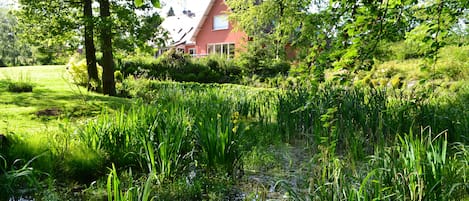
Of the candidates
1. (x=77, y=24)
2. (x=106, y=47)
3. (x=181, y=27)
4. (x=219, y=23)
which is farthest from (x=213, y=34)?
(x=77, y=24)

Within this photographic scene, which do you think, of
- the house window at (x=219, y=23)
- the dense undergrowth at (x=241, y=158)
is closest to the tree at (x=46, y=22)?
the dense undergrowth at (x=241, y=158)

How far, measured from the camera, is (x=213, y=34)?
23.6m

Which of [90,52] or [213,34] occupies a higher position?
[213,34]

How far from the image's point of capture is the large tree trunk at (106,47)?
6891mm

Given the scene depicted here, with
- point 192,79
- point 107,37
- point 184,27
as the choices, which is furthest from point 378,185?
point 184,27

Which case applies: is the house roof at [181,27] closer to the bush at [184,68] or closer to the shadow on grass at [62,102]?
the bush at [184,68]

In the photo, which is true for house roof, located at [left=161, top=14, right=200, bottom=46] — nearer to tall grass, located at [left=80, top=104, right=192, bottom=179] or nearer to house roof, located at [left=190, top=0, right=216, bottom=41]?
house roof, located at [left=190, top=0, right=216, bottom=41]

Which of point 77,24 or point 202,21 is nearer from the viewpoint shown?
point 77,24

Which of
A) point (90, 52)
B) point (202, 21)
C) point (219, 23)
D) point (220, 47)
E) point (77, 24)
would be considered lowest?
point (90, 52)

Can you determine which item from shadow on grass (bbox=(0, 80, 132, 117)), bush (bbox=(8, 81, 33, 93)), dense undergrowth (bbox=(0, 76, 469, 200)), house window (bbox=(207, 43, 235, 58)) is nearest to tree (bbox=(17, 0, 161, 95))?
bush (bbox=(8, 81, 33, 93))

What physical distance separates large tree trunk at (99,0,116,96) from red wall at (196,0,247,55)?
567 inches

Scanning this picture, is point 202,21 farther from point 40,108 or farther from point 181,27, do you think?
point 40,108

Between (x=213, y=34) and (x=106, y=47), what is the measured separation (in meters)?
16.2

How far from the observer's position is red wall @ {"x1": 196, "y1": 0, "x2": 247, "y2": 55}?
22.8 meters
